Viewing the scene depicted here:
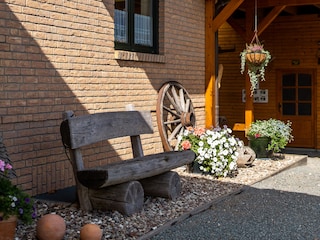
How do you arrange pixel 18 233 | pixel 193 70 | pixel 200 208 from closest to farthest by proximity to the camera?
pixel 18 233, pixel 200 208, pixel 193 70

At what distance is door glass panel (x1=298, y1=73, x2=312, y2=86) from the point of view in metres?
13.2

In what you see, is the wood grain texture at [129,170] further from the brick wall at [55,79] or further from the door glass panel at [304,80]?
the door glass panel at [304,80]

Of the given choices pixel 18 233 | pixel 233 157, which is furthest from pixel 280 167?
pixel 18 233

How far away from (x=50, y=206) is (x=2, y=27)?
193 centimetres

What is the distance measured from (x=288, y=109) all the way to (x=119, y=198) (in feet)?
29.7

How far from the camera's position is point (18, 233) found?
470 cm

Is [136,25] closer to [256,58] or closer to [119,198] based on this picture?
[256,58]

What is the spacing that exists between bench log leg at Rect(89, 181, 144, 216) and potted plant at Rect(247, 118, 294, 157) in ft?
15.8

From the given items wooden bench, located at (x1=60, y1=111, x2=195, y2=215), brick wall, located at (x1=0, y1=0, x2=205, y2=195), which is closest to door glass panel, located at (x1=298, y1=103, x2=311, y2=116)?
brick wall, located at (x1=0, y1=0, x2=205, y2=195)

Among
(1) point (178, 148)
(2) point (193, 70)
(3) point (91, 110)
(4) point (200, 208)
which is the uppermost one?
(2) point (193, 70)

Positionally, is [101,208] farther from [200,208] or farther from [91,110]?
[91,110]

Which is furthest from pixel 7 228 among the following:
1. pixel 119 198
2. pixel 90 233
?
pixel 119 198

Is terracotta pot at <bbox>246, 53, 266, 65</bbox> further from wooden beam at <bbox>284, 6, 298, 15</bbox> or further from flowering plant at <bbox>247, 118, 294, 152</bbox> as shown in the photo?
wooden beam at <bbox>284, 6, 298, 15</bbox>

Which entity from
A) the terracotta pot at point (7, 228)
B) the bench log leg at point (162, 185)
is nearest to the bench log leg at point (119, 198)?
the bench log leg at point (162, 185)
